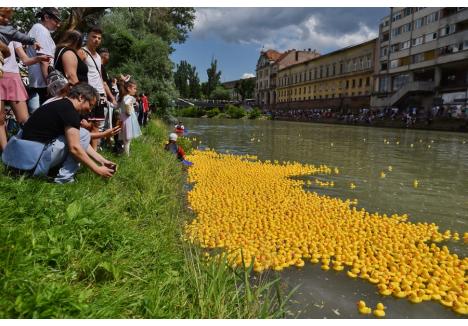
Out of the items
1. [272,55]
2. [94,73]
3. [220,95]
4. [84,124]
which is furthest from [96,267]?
[272,55]

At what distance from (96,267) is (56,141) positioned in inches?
90.8

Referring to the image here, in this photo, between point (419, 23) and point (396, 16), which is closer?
Answer: point (419, 23)

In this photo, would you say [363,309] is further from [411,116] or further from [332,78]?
[332,78]

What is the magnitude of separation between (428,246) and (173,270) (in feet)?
11.5

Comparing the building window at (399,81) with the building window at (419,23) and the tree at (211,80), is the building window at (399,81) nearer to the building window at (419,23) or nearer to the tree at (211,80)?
the building window at (419,23)

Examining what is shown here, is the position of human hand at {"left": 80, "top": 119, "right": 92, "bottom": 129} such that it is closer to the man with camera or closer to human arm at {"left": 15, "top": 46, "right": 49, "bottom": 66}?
the man with camera

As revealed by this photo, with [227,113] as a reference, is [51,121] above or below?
above

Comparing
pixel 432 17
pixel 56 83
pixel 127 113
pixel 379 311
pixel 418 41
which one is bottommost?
pixel 379 311

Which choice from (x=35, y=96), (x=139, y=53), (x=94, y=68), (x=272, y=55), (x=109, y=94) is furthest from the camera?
(x=272, y=55)

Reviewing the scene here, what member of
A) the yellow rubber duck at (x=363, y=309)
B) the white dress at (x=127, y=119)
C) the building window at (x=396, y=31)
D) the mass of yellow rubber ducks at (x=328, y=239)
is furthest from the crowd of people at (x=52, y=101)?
the building window at (x=396, y=31)

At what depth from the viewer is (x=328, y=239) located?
4.82 metres

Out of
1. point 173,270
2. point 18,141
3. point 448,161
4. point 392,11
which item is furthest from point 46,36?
point 392,11

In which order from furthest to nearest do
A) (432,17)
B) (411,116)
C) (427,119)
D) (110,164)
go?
(432,17) < (411,116) < (427,119) < (110,164)

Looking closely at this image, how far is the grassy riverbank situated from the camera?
7.62 ft
